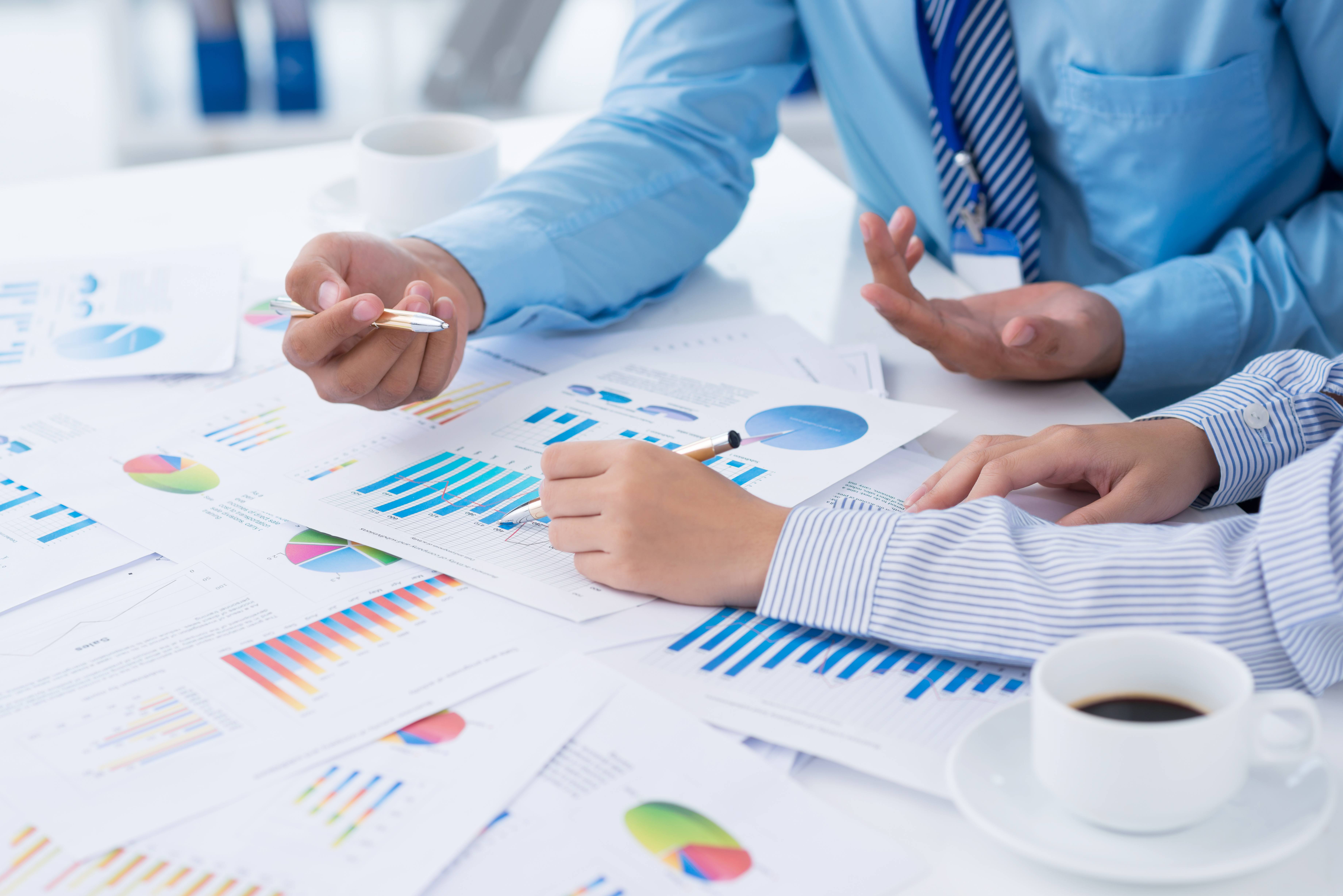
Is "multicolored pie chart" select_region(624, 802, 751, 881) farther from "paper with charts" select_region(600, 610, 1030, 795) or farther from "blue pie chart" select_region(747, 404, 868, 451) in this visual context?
"blue pie chart" select_region(747, 404, 868, 451)

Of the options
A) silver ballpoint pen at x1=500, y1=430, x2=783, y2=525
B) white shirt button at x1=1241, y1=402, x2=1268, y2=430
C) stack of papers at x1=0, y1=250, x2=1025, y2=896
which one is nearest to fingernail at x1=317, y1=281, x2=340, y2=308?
stack of papers at x1=0, y1=250, x2=1025, y2=896

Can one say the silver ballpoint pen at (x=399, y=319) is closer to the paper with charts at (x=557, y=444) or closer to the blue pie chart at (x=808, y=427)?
the paper with charts at (x=557, y=444)

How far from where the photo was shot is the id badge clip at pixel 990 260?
109 cm

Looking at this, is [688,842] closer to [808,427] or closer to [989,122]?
[808,427]

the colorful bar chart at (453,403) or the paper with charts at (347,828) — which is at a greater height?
the colorful bar chart at (453,403)

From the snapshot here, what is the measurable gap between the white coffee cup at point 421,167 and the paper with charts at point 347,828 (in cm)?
70

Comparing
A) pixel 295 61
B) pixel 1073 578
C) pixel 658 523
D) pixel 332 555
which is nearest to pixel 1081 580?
pixel 1073 578

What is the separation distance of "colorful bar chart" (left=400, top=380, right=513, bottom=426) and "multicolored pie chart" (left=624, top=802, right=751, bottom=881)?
0.45 meters

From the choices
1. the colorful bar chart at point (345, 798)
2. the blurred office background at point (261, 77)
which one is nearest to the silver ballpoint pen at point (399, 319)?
the colorful bar chart at point (345, 798)

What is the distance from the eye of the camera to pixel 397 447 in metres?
0.86

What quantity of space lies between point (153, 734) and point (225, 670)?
0.18 feet

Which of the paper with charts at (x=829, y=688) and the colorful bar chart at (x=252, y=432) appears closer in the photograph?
the paper with charts at (x=829, y=688)

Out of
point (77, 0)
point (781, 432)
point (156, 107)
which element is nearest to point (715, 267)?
point (781, 432)

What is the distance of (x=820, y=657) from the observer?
2.08ft
